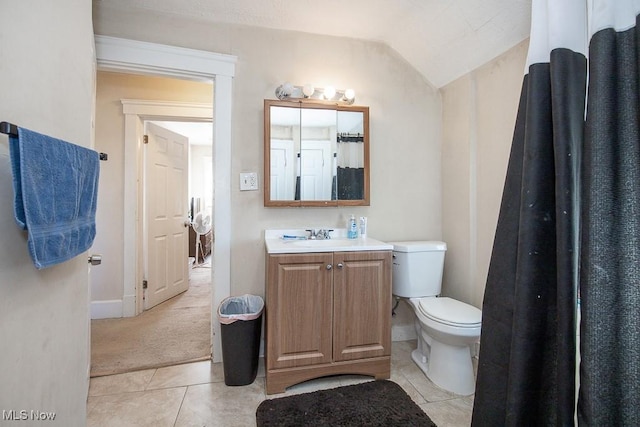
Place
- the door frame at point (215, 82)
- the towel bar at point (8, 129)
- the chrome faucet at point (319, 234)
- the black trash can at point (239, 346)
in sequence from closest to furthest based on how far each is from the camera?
the towel bar at point (8, 129)
the black trash can at point (239, 346)
the door frame at point (215, 82)
the chrome faucet at point (319, 234)

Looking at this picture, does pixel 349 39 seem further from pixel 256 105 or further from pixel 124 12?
pixel 124 12

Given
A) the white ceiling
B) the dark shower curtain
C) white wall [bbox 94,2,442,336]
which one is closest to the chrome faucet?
white wall [bbox 94,2,442,336]

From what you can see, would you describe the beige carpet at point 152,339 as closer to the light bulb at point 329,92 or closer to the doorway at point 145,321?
the doorway at point 145,321

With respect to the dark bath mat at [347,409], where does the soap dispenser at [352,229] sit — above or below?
above

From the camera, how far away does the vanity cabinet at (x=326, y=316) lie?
1.62 meters

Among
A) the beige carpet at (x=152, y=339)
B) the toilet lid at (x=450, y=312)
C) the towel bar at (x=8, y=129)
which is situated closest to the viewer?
the towel bar at (x=8, y=129)

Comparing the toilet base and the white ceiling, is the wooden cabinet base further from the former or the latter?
the white ceiling

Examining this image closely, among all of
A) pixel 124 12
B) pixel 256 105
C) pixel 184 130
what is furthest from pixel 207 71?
pixel 184 130

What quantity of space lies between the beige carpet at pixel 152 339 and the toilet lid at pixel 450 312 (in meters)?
1.64

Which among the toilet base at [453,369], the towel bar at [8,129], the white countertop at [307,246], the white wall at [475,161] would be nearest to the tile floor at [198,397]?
the toilet base at [453,369]

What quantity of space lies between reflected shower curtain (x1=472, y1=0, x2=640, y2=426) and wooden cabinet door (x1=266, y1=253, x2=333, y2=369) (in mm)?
1047

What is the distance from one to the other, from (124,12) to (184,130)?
10.6 feet

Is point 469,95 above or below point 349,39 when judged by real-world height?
below

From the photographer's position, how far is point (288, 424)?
140cm
